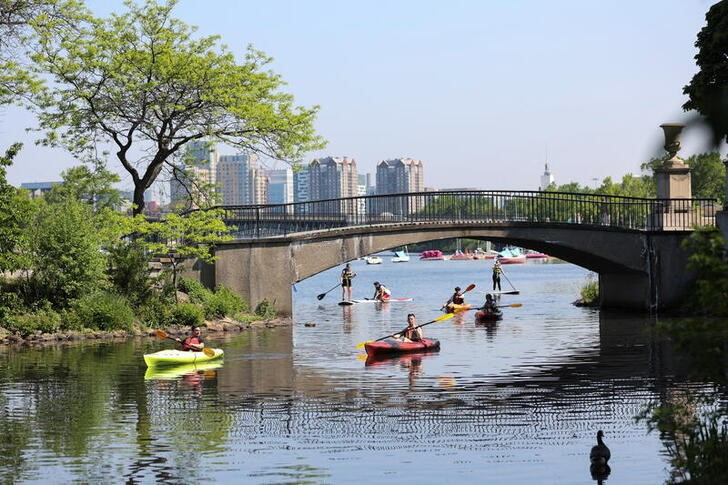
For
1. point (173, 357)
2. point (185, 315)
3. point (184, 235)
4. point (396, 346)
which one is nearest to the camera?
point (173, 357)

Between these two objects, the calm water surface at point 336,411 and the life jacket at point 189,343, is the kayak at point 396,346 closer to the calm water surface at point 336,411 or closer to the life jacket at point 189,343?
the calm water surface at point 336,411

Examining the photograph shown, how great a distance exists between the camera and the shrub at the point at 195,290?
42719 millimetres

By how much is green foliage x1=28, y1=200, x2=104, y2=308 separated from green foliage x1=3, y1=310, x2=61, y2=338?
1.05 metres

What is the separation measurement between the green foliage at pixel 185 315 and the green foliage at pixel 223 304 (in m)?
1.03

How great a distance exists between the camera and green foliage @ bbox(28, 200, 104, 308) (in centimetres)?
3947

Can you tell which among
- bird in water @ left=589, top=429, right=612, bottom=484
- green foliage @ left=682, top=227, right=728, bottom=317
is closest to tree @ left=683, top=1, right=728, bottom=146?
green foliage @ left=682, top=227, right=728, bottom=317

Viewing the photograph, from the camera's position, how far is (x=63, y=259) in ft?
129

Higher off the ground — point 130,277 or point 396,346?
point 130,277

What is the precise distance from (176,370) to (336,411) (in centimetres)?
924

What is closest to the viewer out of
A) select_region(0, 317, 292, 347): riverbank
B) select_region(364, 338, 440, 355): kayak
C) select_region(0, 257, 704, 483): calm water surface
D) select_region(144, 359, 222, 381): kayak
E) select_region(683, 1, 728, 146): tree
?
select_region(0, 257, 704, 483): calm water surface

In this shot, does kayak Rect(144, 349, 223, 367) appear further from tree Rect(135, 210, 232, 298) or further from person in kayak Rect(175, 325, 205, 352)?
tree Rect(135, 210, 232, 298)

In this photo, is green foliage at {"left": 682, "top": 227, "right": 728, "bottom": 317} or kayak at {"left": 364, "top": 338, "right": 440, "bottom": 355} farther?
kayak at {"left": 364, "top": 338, "right": 440, "bottom": 355}

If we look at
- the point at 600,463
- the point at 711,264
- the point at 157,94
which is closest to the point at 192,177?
the point at 157,94

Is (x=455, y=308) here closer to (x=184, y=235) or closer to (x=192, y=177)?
(x=192, y=177)
